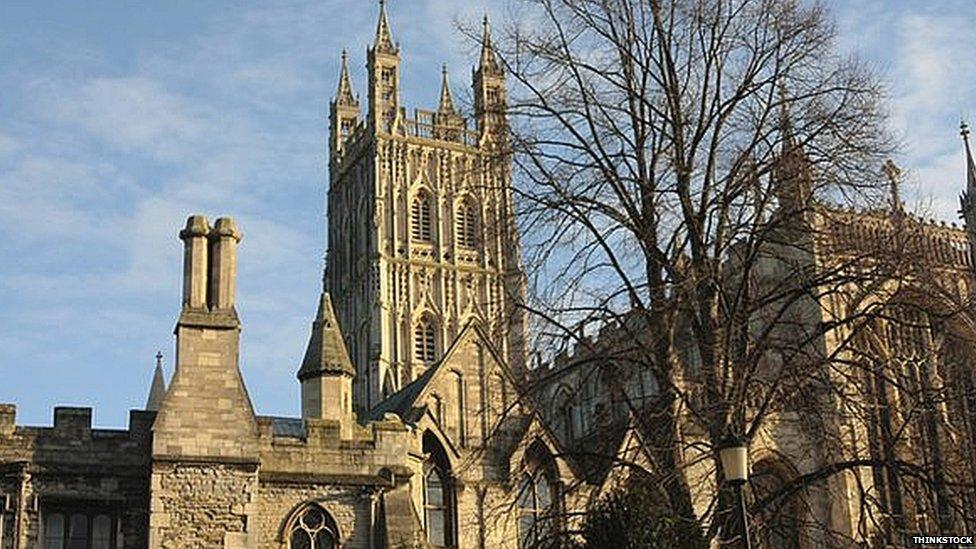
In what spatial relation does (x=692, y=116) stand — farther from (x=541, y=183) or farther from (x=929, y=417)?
(x=929, y=417)

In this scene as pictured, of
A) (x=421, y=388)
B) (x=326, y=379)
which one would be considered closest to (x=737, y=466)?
(x=326, y=379)

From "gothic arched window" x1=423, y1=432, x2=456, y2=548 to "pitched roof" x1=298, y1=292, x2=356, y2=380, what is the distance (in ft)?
6.79

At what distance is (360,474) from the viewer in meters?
20.8

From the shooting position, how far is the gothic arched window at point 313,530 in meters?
20.3

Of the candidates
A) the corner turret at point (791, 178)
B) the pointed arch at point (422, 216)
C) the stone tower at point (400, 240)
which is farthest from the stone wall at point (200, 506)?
the pointed arch at point (422, 216)

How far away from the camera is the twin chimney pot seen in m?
20.2

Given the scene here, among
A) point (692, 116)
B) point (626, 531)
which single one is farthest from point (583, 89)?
point (626, 531)

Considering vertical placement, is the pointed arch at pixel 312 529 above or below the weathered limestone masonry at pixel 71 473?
below

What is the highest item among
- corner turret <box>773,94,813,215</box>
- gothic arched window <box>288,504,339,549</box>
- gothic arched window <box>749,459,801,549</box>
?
corner turret <box>773,94,813,215</box>

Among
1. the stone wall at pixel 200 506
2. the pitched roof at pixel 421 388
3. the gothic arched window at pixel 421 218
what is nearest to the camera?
the stone wall at pixel 200 506

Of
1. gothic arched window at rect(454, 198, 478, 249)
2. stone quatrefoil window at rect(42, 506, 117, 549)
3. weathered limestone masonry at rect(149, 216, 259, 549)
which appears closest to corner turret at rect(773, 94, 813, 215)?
weathered limestone masonry at rect(149, 216, 259, 549)

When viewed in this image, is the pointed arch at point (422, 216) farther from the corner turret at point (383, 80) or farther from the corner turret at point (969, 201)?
the corner turret at point (969, 201)

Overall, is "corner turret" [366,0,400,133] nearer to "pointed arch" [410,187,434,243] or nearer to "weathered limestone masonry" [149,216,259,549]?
"pointed arch" [410,187,434,243]

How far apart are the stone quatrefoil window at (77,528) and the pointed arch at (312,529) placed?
2.53 m
